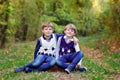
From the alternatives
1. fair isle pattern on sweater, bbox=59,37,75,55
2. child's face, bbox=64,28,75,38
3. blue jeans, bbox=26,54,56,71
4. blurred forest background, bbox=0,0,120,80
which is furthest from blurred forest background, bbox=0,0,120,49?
blue jeans, bbox=26,54,56,71

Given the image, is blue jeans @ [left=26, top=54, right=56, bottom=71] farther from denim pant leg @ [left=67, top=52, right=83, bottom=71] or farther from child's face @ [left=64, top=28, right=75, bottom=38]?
child's face @ [left=64, top=28, right=75, bottom=38]

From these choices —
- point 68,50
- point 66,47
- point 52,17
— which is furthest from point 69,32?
point 52,17

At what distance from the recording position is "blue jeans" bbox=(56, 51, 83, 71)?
11.7 metres

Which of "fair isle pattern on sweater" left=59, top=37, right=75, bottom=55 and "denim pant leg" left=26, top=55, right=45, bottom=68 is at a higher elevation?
"fair isle pattern on sweater" left=59, top=37, right=75, bottom=55

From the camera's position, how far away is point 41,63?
1188 centimetres

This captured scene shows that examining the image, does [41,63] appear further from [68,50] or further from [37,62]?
[68,50]

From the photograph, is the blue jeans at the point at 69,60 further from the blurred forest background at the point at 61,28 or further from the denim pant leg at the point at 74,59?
Result: the blurred forest background at the point at 61,28

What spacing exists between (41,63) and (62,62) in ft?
2.09

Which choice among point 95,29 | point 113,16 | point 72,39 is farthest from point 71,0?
point 72,39

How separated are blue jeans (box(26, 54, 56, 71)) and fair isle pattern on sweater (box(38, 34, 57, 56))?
14cm

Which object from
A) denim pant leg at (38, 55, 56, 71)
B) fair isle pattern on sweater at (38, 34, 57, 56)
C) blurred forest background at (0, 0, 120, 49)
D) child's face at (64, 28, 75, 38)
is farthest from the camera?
blurred forest background at (0, 0, 120, 49)

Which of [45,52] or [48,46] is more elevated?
[48,46]

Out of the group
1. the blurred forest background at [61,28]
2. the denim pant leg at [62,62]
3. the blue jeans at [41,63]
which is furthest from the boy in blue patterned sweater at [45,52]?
the blurred forest background at [61,28]

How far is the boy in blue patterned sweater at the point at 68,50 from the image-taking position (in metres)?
11.8
